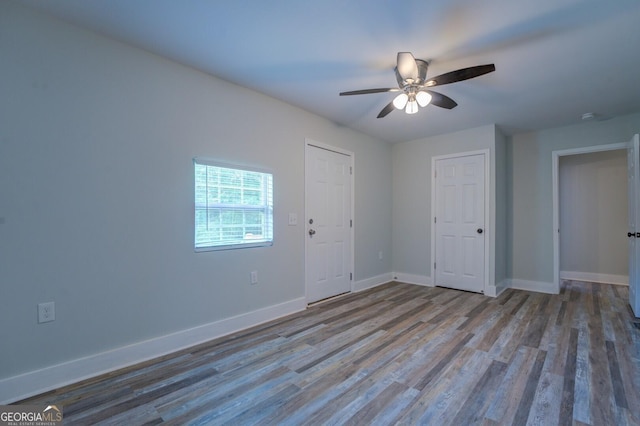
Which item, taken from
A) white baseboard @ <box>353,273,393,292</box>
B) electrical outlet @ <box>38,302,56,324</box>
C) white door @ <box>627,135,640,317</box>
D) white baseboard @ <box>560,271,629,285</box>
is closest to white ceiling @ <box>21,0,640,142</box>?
white door @ <box>627,135,640,317</box>

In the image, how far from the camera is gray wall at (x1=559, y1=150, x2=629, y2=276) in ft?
15.7

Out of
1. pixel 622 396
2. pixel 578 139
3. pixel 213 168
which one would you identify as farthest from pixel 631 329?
pixel 213 168

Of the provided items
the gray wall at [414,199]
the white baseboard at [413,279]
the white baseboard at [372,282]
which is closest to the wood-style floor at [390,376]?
the white baseboard at [372,282]

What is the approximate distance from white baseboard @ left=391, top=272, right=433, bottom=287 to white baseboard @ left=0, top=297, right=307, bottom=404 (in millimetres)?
2804

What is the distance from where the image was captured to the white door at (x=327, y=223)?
3744 millimetres

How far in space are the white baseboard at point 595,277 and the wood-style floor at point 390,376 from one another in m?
2.01

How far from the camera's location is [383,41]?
7.25 feet

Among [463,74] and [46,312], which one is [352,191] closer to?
[463,74]

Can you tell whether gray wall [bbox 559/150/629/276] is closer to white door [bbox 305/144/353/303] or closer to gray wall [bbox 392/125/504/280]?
gray wall [bbox 392/125/504/280]

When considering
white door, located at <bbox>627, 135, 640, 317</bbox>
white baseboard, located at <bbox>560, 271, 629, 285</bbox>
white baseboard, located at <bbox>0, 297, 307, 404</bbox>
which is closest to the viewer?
white baseboard, located at <bbox>0, 297, 307, 404</bbox>

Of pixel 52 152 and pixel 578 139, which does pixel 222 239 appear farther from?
pixel 578 139

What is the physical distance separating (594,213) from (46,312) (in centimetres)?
720

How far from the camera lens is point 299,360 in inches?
91.2

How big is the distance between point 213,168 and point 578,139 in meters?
→ 4.93
